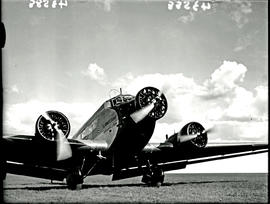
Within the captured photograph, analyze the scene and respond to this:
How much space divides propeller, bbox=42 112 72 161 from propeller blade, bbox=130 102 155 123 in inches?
134

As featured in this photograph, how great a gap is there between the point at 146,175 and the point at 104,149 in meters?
3.12

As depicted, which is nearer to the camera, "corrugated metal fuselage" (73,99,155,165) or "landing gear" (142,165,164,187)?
"corrugated metal fuselage" (73,99,155,165)

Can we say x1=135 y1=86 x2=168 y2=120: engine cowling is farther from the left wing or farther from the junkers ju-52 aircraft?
the left wing

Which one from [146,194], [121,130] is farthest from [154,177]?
[146,194]

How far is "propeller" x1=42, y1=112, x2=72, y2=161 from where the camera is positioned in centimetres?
1466

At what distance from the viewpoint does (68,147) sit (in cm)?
1531

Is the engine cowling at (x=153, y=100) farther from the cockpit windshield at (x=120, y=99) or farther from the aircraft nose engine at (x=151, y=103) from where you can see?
the cockpit windshield at (x=120, y=99)

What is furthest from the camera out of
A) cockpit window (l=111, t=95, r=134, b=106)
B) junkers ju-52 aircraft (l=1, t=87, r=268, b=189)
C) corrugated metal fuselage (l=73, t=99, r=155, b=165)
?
cockpit window (l=111, t=95, r=134, b=106)

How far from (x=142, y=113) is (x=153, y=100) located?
78cm

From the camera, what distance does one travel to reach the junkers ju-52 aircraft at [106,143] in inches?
566

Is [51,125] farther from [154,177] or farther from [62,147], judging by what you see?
[154,177]

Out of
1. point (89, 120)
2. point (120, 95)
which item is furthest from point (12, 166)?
point (120, 95)

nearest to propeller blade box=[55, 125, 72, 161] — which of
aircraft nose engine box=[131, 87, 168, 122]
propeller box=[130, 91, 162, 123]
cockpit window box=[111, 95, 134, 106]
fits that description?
cockpit window box=[111, 95, 134, 106]

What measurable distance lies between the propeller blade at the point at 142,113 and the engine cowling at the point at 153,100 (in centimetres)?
12
